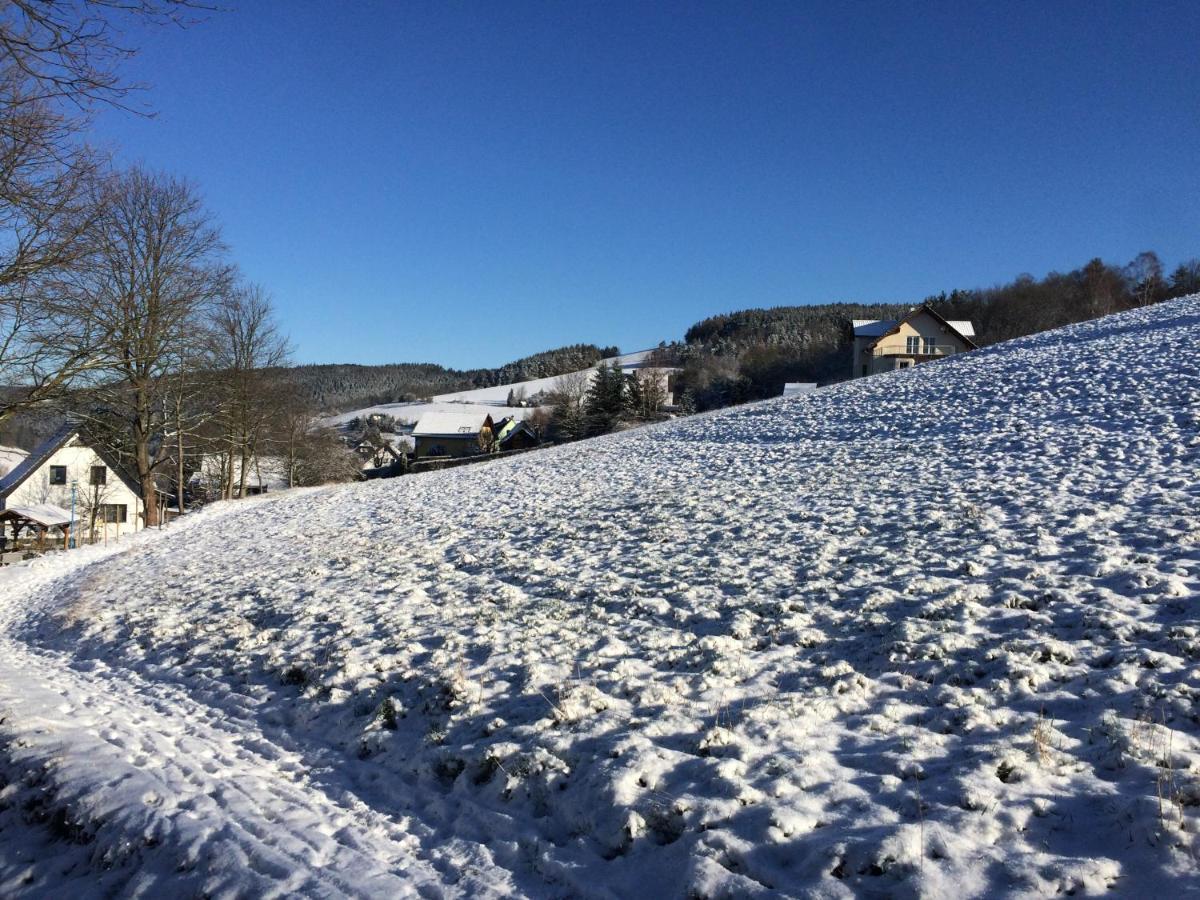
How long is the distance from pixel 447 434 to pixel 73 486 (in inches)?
1595

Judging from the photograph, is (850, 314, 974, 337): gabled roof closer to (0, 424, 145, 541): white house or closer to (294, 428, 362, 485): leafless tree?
(294, 428, 362, 485): leafless tree

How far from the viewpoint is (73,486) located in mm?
38656

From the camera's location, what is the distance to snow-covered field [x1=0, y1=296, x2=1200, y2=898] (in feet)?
13.4

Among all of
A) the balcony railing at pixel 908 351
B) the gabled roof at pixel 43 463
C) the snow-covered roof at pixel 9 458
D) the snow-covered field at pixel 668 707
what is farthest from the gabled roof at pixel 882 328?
the snow-covered roof at pixel 9 458

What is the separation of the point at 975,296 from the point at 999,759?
92.5 meters

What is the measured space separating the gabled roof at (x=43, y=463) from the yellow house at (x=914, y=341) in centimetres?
5342

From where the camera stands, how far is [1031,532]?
8.84 metres

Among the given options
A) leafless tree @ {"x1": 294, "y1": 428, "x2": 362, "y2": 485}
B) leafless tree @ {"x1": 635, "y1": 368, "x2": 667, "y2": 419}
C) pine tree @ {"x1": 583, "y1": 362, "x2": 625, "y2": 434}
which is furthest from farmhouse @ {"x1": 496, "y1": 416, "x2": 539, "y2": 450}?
leafless tree @ {"x1": 294, "y1": 428, "x2": 362, "y2": 485}

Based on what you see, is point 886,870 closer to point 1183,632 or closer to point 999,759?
point 999,759

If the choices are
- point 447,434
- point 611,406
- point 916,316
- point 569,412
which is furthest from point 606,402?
point 916,316

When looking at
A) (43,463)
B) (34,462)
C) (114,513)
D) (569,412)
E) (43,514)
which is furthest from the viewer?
(569,412)

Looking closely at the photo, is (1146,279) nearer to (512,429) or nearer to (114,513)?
(512,429)

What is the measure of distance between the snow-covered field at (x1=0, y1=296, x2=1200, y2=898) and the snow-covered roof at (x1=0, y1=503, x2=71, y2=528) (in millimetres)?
28490

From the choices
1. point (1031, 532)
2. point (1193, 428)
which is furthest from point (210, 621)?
point (1193, 428)
